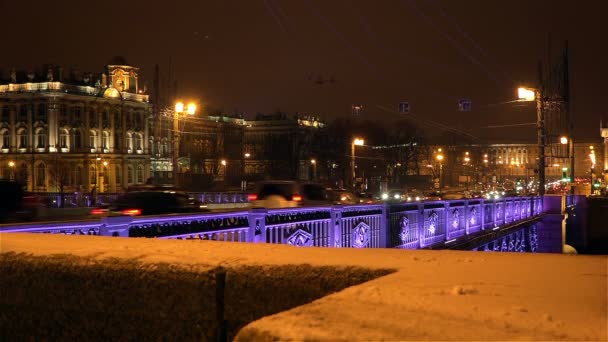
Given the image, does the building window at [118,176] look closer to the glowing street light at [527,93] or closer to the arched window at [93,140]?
the arched window at [93,140]

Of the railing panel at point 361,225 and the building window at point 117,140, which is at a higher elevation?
the building window at point 117,140

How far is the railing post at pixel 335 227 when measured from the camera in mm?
17328

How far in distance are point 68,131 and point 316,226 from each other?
10424 centimetres

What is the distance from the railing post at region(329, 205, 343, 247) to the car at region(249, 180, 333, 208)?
9.29 meters

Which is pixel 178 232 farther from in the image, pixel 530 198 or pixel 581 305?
pixel 530 198

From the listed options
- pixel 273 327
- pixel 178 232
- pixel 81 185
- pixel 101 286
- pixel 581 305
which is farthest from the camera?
pixel 81 185

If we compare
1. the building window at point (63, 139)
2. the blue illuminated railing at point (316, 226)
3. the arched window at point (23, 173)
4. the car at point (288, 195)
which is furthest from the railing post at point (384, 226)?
the building window at point (63, 139)

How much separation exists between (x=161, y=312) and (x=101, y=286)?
63cm

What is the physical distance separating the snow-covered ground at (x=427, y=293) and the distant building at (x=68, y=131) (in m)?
105

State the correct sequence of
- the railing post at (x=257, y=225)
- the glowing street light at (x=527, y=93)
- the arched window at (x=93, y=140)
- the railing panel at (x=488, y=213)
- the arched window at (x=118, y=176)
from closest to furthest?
the railing post at (x=257, y=225) < the railing panel at (x=488, y=213) < the glowing street light at (x=527, y=93) < the arched window at (x=93, y=140) < the arched window at (x=118, y=176)

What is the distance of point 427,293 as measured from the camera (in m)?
4.88

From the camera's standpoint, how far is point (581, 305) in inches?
184

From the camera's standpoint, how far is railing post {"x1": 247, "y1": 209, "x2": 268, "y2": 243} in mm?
14242

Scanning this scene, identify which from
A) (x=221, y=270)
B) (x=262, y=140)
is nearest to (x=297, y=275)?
(x=221, y=270)
